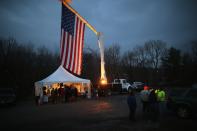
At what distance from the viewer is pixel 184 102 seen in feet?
38.5

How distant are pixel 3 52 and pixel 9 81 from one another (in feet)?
54.7

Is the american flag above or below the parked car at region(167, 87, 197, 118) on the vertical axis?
above

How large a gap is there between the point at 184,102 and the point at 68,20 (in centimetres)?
1460

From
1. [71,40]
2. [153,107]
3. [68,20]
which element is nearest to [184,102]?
[153,107]

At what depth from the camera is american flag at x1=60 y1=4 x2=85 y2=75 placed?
2206 centimetres

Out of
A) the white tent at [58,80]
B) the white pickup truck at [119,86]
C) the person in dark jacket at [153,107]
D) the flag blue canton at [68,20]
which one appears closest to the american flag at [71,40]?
the flag blue canton at [68,20]

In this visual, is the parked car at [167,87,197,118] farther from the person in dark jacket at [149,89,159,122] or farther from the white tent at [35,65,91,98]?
the white tent at [35,65,91,98]

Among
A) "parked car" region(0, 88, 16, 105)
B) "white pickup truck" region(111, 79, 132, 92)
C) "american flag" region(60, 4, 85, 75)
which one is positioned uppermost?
"american flag" region(60, 4, 85, 75)

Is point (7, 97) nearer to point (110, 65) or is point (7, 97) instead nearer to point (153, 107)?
point (153, 107)

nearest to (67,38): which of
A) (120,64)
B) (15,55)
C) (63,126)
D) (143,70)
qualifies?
(63,126)

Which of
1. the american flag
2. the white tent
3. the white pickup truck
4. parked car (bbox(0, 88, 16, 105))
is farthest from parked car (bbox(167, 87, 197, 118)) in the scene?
the white pickup truck

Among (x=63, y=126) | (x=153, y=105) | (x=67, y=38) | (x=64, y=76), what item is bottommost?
(x=63, y=126)

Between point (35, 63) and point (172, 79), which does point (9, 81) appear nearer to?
point (35, 63)

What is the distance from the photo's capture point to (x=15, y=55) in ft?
173
